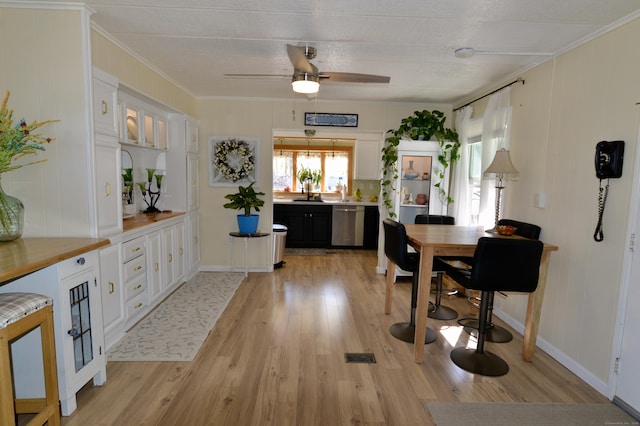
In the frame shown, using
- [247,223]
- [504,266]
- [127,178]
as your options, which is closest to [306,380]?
[504,266]

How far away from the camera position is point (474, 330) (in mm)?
3232

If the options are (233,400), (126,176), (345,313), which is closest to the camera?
(233,400)

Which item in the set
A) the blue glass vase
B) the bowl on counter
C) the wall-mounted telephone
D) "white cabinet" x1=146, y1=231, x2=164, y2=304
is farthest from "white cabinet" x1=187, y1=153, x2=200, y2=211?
the wall-mounted telephone

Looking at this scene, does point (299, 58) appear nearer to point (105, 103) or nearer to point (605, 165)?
point (105, 103)

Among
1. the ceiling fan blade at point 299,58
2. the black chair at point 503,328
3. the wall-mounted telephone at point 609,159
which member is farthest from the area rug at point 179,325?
the wall-mounted telephone at point 609,159

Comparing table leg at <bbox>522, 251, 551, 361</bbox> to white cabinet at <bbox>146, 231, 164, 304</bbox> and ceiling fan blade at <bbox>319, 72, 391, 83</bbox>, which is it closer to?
ceiling fan blade at <bbox>319, 72, 391, 83</bbox>

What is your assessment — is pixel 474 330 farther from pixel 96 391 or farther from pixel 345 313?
pixel 96 391

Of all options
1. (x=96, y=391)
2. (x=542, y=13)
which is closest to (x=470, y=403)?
(x=96, y=391)

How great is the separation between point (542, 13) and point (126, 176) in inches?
158

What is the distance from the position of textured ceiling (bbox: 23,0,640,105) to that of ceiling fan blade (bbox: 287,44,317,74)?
204mm

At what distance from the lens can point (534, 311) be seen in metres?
2.64

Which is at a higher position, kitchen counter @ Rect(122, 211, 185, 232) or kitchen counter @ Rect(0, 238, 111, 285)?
A: kitchen counter @ Rect(0, 238, 111, 285)

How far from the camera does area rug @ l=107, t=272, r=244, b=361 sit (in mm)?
2689

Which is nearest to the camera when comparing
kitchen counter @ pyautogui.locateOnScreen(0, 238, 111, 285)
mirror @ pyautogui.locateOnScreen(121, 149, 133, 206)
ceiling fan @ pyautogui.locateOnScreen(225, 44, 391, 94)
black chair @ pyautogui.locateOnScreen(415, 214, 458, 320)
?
kitchen counter @ pyautogui.locateOnScreen(0, 238, 111, 285)
